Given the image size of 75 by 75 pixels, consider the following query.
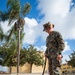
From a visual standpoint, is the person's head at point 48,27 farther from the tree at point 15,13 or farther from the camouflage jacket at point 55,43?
the tree at point 15,13

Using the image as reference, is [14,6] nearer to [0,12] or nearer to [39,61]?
[0,12]

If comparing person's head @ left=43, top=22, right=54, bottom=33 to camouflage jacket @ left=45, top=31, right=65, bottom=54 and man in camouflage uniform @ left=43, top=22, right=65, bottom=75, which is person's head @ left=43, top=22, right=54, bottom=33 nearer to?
man in camouflage uniform @ left=43, top=22, right=65, bottom=75

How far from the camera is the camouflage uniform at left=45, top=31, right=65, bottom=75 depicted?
18.3 feet

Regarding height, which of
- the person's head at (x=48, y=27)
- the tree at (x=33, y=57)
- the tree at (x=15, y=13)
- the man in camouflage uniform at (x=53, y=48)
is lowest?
the man in camouflage uniform at (x=53, y=48)

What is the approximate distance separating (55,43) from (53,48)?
0.13 m

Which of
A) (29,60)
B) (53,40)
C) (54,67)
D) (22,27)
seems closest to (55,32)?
(53,40)

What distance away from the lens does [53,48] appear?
579cm

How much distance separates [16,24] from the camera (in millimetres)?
33031

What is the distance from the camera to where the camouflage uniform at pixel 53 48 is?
5593 millimetres

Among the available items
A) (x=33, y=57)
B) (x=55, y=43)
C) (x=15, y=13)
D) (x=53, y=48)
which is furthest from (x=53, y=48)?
(x=33, y=57)

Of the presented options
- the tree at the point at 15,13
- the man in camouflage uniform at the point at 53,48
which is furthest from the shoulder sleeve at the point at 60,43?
the tree at the point at 15,13

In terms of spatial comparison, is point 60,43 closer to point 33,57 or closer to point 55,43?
point 55,43

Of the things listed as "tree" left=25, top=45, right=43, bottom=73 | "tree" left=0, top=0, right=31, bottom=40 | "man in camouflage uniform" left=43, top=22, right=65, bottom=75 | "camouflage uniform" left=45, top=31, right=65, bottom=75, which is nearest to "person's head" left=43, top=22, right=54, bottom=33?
"man in camouflage uniform" left=43, top=22, right=65, bottom=75

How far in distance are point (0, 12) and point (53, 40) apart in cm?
2913
